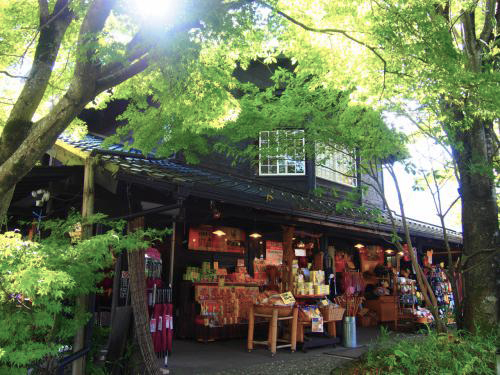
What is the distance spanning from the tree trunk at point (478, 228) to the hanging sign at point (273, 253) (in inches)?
259

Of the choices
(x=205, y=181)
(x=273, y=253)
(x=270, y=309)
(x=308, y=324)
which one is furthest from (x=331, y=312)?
(x=205, y=181)

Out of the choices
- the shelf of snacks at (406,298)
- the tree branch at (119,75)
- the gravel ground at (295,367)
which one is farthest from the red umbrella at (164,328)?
the shelf of snacks at (406,298)

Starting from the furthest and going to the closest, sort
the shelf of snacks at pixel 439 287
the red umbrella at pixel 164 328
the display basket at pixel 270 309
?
the shelf of snacks at pixel 439 287, the display basket at pixel 270 309, the red umbrella at pixel 164 328

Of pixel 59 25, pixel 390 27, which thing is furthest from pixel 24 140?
pixel 390 27

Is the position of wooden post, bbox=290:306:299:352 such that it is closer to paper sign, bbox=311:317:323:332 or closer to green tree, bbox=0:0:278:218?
paper sign, bbox=311:317:323:332

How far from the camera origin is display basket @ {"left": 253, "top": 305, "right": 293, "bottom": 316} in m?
9.28

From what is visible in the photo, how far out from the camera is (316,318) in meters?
10.1

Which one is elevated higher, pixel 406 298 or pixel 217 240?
pixel 217 240

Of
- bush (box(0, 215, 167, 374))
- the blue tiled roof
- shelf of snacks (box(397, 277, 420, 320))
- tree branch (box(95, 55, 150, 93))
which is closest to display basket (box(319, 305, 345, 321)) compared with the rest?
the blue tiled roof

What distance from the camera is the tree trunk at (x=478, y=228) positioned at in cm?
665

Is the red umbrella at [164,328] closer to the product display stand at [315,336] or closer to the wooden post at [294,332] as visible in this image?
the wooden post at [294,332]

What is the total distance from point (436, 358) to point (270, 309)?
14.0 ft

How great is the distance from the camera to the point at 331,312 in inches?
411

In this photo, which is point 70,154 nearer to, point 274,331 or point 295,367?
point 274,331
